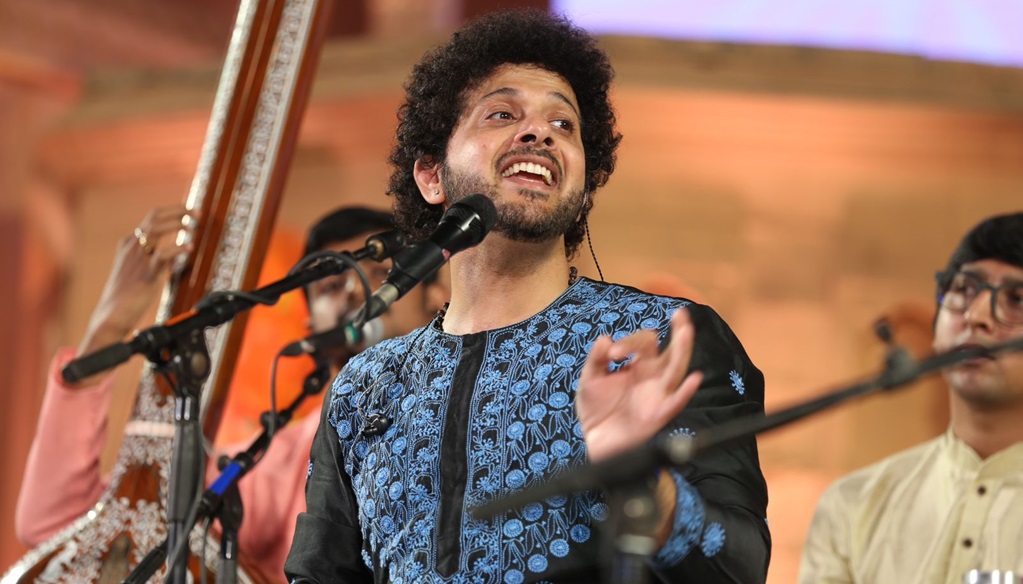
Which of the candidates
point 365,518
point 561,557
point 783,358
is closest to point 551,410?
point 561,557

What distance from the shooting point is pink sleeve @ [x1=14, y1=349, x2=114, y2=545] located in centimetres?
387

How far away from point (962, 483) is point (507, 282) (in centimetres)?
169

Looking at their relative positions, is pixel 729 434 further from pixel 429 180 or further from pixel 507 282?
pixel 429 180

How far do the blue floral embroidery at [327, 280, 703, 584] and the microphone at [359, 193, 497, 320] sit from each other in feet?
0.90

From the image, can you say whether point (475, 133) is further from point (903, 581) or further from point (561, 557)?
point (903, 581)

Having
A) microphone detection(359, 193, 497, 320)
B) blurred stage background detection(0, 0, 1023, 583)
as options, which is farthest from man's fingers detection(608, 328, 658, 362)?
blurred stage background detection(0, 0, 1023, 583)

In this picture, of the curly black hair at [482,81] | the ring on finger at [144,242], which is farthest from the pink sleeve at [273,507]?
the curly black hair at [482,81]

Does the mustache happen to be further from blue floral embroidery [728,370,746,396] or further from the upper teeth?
Result: blue floral embroidery [728,370,746,396]

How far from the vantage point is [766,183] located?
6.32 metres

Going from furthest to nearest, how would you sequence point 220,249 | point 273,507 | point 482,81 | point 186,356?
point 273,507 → point 220,249 → point 482,81 → point 186,356

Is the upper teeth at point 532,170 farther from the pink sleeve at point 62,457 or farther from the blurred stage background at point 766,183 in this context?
→ the blurred stage background at point 766,183

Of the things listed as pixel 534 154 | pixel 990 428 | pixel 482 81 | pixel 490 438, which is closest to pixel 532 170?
pixel 534 154

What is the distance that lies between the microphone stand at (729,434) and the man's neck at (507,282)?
97cm

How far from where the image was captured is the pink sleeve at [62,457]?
387cm
